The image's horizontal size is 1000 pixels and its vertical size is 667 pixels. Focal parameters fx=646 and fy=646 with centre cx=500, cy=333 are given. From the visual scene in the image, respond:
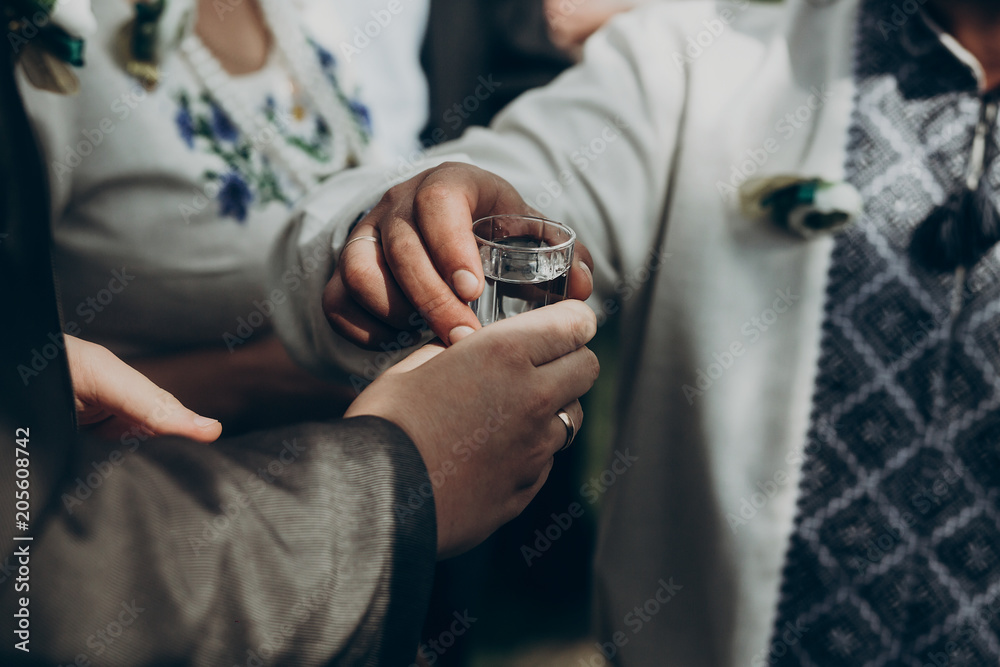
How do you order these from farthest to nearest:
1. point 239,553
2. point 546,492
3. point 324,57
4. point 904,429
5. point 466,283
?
point 546,492, point 324,57, point 904,429, point 466,283, point 239,553

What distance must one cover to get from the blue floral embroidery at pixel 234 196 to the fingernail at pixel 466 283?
1.38ft

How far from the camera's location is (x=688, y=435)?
0.68 meters

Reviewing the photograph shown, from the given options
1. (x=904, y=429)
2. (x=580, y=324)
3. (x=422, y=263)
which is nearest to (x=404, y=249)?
(x=422, y=263)

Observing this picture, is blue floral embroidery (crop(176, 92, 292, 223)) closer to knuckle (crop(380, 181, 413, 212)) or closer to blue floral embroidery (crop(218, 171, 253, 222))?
blue floral embroidery (crop(218, 171, 253, 222))

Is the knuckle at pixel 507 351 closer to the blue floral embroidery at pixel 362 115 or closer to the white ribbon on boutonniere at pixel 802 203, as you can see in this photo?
the white ribbon on boutonniere at pixel 802 203

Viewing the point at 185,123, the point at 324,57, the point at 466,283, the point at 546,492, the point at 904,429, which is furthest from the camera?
the point at 546,492

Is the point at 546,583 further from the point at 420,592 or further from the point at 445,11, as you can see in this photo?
the point at 445,11

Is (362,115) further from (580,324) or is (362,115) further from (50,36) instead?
(580,324)

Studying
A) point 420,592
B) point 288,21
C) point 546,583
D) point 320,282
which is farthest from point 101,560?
point 546,583

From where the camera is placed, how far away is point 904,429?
0.61m

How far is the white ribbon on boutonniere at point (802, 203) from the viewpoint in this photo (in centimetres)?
60

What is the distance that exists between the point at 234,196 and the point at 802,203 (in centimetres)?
61

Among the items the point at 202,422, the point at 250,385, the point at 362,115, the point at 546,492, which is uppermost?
the point at 362,115

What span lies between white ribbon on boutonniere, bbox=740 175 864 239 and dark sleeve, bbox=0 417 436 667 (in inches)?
18.1
